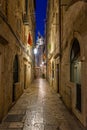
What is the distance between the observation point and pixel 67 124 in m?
5.66

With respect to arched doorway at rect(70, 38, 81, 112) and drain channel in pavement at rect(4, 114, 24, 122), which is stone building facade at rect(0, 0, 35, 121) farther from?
arched doorway at rect(70, 38, 81, 112)

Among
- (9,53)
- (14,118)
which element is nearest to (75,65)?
(9,53)

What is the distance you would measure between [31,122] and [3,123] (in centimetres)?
97

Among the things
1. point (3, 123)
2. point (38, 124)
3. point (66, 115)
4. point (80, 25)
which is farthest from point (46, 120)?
point (80, 25)

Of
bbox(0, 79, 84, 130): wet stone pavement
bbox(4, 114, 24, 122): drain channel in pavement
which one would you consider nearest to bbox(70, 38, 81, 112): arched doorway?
bbox(0, 79, 84, 130): wet stone pavement

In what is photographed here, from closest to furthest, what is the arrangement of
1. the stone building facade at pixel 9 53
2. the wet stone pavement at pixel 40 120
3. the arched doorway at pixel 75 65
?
the wet stone pavement at pixel 40 120 → the stone building facade at pixel 9 53 → the arched doorway at pixel 75 65

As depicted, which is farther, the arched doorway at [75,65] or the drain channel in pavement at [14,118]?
the arched doorway at [75,65]

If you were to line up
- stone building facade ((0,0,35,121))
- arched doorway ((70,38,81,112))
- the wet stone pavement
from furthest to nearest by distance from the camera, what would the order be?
arched doorway ((70,38,81,112)) < stone building facade ((0,0,35,121)) < the wet stone pavement

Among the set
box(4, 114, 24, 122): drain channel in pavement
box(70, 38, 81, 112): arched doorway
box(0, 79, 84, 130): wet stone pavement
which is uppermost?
box(70, 38, 81, 112): arched doorway

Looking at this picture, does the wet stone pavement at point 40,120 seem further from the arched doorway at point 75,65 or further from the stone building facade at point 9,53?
the arched doorway at point 75,65

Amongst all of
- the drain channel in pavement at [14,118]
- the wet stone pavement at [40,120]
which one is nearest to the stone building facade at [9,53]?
the drain channel in pavement at [14,118]

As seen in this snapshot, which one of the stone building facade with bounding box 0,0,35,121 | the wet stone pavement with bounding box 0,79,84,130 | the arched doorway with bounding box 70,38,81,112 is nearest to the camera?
the wet stone pavement with bounding box 0,79,84,130

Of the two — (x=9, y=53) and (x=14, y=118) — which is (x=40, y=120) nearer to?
(x=14, y=118)

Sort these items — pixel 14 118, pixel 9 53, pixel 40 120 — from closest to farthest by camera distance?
pixel 40 120, pixel 14 118, pixel 9 53
